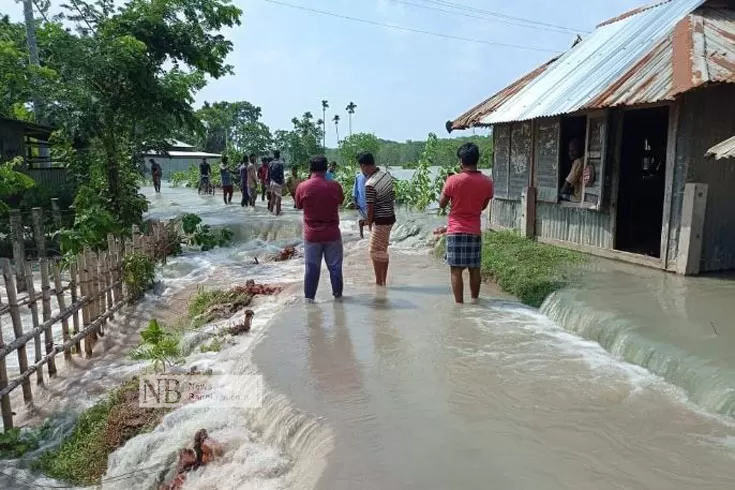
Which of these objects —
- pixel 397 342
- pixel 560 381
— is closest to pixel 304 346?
pixel 397 342

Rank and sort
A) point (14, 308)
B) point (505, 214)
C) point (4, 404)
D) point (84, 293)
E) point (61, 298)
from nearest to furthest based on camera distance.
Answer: point (4, 404), point (14, 308), point (61, 298), point (84, 293), point (505, 214)

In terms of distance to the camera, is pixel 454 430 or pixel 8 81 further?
pixel 8 81

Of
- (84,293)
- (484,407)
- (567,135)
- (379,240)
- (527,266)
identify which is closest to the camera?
(484,407)

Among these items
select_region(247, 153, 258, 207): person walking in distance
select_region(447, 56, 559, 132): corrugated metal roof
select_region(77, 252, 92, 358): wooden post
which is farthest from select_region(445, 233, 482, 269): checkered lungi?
select_region(247, 153, 258, 207): person walking in distance

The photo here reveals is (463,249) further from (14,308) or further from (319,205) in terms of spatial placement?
(14,308)

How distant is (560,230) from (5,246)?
1181 cm

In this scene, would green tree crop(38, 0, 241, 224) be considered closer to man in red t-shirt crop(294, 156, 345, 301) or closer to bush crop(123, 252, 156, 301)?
bush crop(123, 252, 156, 301)

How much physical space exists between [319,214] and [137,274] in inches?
159

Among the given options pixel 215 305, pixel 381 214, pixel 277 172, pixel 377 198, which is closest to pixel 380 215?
pixel 381 214

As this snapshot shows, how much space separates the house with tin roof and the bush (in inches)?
262

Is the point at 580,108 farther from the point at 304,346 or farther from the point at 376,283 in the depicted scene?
the point at 304,346

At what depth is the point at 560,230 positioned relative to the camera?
394 inches

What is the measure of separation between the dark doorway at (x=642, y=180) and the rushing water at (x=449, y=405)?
351 cm

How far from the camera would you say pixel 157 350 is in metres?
6.55
